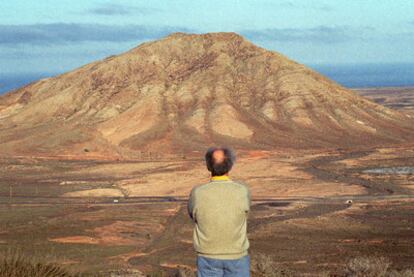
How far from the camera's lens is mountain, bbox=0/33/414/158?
95.4 m

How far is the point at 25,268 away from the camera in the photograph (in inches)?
405

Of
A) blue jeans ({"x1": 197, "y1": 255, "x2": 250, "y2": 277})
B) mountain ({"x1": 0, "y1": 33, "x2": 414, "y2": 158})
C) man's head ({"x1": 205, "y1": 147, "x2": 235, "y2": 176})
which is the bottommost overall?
mountain ({"x1": 0, "y1": 33, "x2": 414, "y2": 158})

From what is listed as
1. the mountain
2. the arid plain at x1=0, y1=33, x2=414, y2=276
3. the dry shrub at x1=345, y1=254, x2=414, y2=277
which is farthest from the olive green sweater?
the mountain

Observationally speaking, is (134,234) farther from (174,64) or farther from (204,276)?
(174,64)

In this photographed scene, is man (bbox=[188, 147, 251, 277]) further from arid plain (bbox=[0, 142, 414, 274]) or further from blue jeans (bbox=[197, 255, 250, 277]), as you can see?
arid plain (bbox=[0, 142, 414, 274])

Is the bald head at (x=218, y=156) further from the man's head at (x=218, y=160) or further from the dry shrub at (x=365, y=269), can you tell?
the dry shrub at (x=365, y=269)

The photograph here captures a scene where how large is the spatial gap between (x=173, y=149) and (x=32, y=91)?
42.0 m

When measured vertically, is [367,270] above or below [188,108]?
above

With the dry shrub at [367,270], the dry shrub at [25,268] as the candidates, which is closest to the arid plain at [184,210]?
the dry shrub at [25,268]

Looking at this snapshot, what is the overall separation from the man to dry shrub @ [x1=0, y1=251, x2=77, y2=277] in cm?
316

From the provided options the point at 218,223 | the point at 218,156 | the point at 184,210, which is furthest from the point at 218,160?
the point at 184,210

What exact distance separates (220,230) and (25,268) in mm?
3598

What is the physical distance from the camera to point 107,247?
120 feet

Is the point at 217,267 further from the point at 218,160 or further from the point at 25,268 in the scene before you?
the point at 25,268
